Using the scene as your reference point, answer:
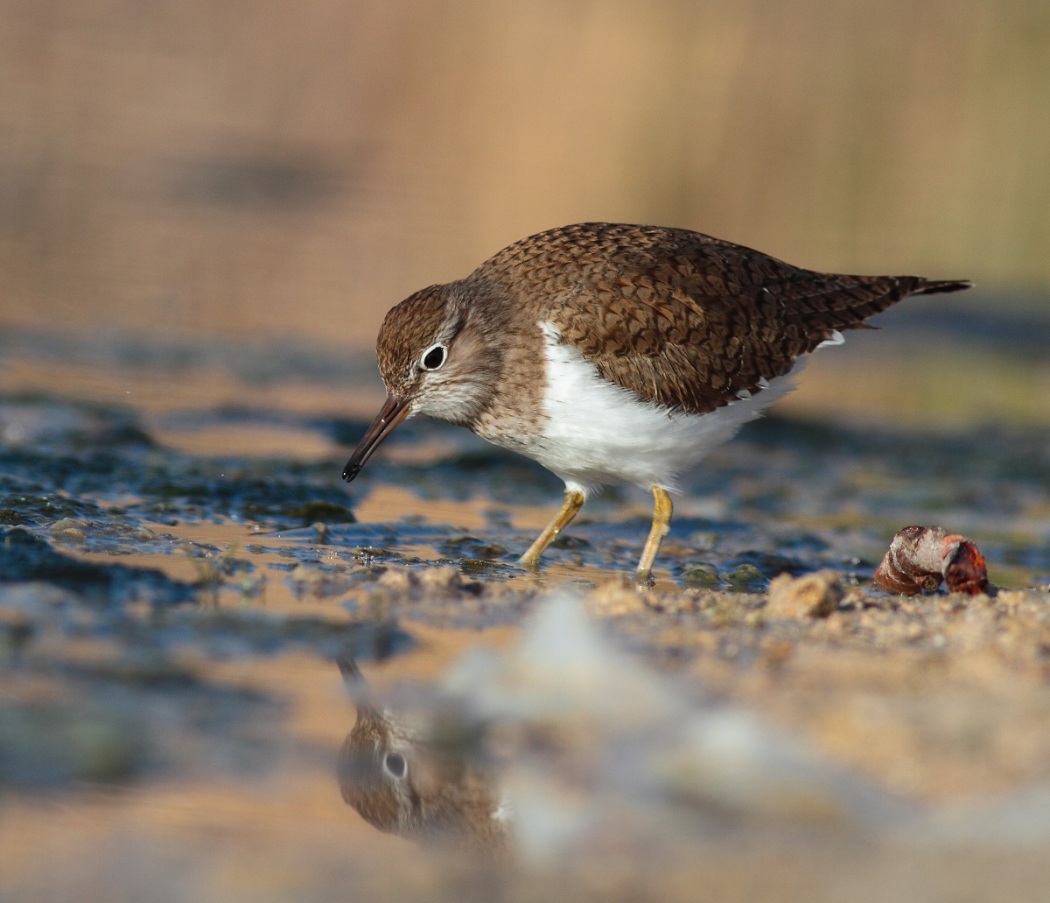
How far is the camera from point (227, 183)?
56.3 ft

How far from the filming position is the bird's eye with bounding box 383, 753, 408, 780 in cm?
403

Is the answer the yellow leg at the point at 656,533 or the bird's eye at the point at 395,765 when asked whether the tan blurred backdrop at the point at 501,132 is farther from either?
the bird's eye at the point at 395,765

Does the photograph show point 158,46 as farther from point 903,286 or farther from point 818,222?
point 903,286

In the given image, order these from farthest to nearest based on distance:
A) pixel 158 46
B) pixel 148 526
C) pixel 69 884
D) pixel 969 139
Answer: pixel 158 46
pixel 969 139
pixel 148 526
pixel 69 884

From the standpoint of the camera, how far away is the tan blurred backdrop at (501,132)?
49.9ft

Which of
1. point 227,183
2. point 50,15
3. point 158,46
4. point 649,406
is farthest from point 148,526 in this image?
point 50,15

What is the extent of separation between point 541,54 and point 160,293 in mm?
9988

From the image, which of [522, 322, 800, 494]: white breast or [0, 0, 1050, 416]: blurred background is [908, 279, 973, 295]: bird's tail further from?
[0, 0, 1050, 416]: blurred background

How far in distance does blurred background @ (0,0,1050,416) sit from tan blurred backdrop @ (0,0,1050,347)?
5 centimetres

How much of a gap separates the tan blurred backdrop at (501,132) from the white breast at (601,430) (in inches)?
257

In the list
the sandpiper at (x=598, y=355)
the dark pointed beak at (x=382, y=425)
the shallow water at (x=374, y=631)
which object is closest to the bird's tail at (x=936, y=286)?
the sandpiper at (x=598, y=355)

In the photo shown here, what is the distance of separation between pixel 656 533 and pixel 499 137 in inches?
536

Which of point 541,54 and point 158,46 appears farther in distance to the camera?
point 158,46

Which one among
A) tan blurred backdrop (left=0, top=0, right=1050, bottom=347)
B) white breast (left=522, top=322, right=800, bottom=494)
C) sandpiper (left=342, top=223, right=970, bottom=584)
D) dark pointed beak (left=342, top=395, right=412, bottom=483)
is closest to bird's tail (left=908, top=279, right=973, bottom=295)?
sandpiper (left=342, top=223, right=970, bottom=584)
